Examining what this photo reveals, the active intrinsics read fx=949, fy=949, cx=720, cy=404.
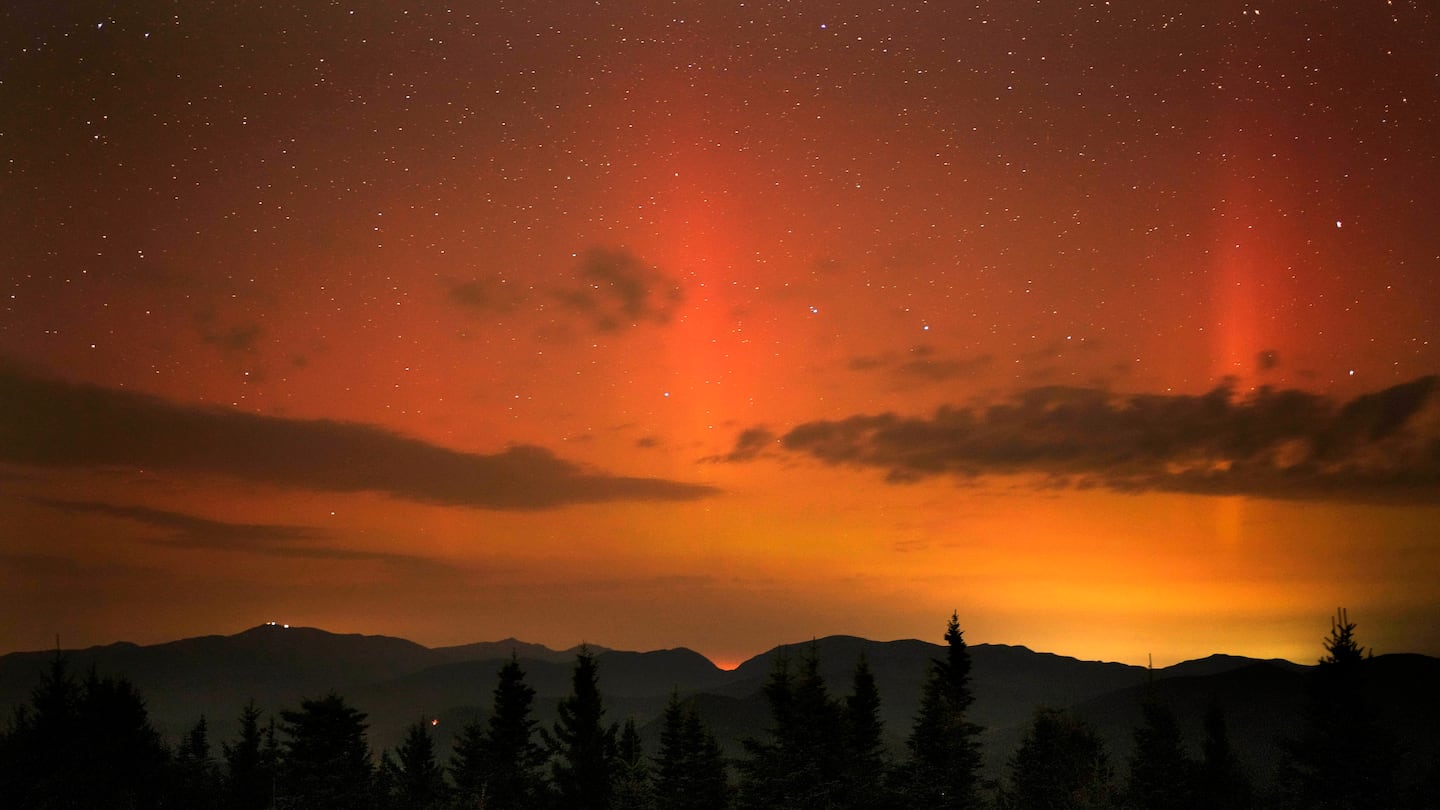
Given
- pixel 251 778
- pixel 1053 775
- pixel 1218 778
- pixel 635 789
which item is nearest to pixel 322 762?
pixel 635 789

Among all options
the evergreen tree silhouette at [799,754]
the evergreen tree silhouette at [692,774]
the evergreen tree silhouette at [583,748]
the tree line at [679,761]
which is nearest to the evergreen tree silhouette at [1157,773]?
the tree line at [679,761]

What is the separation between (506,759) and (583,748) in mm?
4570

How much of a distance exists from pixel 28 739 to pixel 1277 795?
77869 millimetres

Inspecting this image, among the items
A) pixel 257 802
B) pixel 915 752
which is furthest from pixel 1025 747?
pixel 257 802

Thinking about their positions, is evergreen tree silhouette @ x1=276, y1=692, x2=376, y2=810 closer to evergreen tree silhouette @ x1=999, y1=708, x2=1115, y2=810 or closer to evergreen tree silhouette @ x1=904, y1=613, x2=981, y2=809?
evergreen tree silhouette @ x1=904, y1=613, x2=981, y2=809

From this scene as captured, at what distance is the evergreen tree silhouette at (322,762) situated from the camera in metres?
45.6

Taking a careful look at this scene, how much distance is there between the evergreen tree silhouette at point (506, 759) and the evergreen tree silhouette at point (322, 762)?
5.49 meters

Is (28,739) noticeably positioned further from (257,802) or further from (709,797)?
(709,797)

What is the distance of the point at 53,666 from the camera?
5212cm

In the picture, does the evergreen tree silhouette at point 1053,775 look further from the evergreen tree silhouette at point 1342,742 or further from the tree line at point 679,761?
the evergreen tree silhouette at point 1342,742

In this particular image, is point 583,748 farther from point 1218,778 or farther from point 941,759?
point 1218,778

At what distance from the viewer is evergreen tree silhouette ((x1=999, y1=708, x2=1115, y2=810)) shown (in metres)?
52.0

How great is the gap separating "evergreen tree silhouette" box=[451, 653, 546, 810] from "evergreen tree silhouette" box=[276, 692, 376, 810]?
5486mm

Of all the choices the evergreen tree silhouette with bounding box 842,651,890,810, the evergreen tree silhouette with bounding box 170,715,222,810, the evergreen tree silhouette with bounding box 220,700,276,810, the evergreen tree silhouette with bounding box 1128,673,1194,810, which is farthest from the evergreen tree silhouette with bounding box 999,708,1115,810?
the evergreen tree silhouette with bounding box 170,715,222,810
